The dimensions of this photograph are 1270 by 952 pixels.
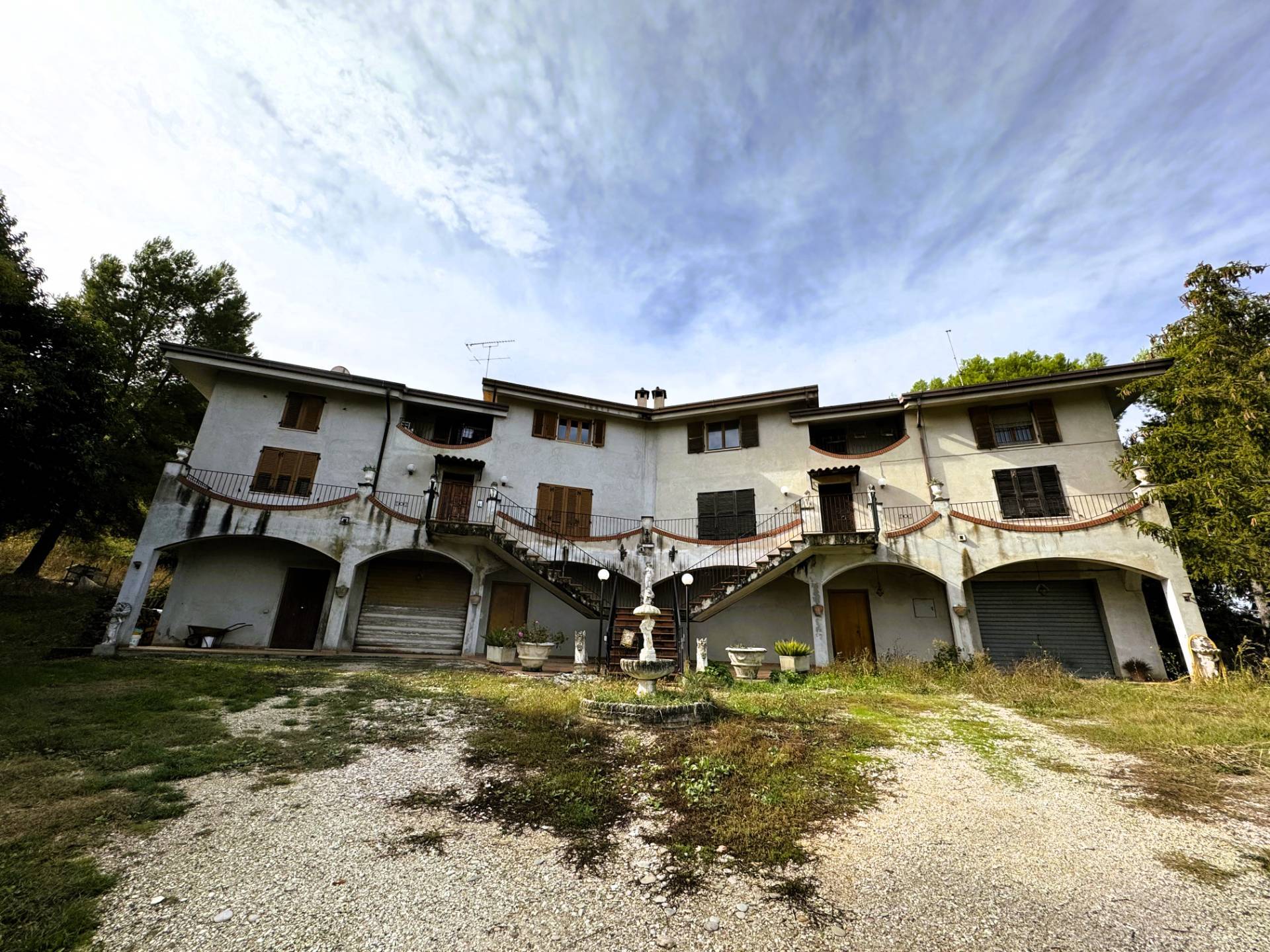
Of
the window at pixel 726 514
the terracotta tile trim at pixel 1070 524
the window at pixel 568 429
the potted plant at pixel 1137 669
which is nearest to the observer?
the terracotta tile trim at pixel 1070 524

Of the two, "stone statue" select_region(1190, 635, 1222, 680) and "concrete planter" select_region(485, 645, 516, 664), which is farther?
"concrete planter" select_region(485, 645, 516, 664)

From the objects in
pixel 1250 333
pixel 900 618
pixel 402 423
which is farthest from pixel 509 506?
pixel 1250 333

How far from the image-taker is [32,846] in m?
3.54

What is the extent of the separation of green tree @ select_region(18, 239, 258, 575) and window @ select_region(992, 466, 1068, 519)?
29.0m

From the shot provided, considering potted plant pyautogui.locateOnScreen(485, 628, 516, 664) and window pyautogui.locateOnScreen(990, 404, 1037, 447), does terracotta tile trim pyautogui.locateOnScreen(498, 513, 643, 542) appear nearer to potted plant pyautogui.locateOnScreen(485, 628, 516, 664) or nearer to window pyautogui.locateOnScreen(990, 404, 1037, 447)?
potted plant pyautogui.locateOnScreen(485, 628, 516, 664)

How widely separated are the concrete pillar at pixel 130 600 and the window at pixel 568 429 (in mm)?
11529

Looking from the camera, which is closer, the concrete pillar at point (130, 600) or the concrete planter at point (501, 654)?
the concrete pillar at point (130, 600)

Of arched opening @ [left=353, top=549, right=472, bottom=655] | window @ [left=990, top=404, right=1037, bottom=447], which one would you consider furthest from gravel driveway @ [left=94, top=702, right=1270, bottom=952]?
window @ [left=990, top=404, right=1037, bottom=447]

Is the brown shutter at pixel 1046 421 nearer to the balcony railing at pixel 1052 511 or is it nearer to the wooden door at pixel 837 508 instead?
the balcony railing at pixel 1052 511

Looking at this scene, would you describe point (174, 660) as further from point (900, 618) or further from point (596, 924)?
point (900, 618)

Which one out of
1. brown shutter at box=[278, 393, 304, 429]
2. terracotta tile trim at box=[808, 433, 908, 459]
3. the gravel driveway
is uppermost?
brown shutter at box=[278, 393, 304, 429]

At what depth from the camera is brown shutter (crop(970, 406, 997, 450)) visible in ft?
53.1

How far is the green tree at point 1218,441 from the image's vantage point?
10.6 metres

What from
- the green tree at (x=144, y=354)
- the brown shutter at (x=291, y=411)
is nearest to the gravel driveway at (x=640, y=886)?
→ the brown shutter at (x=291, y=411)
